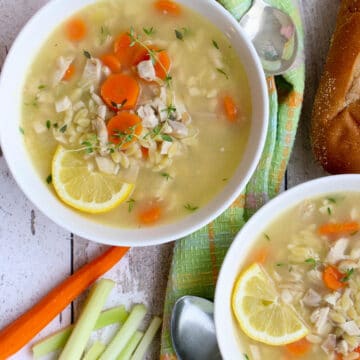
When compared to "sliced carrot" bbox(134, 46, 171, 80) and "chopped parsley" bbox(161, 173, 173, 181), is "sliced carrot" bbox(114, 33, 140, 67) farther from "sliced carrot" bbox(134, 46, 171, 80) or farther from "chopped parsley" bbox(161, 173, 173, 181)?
"chopped parsley" bbox(161, 173, 173, 181)

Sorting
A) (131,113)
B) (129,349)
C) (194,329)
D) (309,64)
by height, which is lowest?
(129,349)

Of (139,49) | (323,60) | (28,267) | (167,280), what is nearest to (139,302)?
(167,280)

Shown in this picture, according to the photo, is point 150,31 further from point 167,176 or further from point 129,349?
point 129,349

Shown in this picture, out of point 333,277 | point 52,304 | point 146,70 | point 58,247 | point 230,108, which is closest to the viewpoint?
point 146,70

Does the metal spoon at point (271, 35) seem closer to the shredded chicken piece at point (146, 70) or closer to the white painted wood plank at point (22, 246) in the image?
the shredded chicken piece at point (146, 70)

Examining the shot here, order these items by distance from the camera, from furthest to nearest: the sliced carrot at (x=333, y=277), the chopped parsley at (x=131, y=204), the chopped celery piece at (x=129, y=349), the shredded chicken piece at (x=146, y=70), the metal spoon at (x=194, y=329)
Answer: the chopped celery piece at (x=129, y=349) < the metal spoon at (x=194, y=329) < the sliced carrot at (x=333, y=277) < the chopped parsley at (x=131, y=204) < the shredded chicken piece at (x=146, y=70)

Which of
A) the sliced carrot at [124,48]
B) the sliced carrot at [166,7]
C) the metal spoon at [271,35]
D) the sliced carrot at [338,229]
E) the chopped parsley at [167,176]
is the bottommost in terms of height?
the sliced carrot at [338,229]

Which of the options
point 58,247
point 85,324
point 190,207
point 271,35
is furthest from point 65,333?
point 271,35

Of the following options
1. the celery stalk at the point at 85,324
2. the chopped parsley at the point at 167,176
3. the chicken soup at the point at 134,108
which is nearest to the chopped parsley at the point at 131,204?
the chicken soup at the point at 134,108
